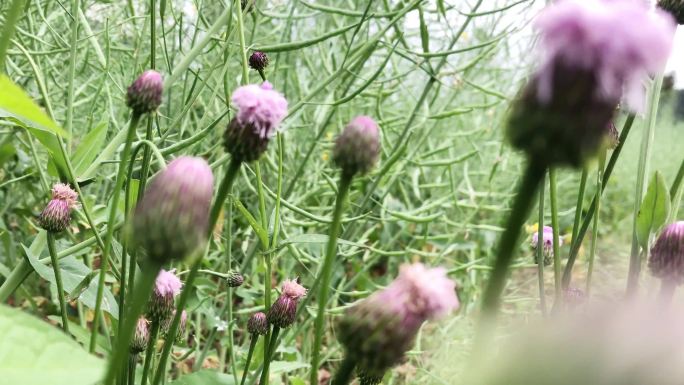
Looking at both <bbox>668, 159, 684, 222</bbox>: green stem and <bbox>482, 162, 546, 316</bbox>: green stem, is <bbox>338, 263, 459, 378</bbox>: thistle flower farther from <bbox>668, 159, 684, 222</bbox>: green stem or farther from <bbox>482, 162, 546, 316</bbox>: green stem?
→ <bbox>668, 159, 684, 222</bbox>: green stem

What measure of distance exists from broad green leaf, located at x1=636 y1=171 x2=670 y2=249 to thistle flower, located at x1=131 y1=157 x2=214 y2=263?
0.38m

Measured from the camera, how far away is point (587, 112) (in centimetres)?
26

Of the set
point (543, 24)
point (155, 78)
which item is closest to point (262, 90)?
point (155, 78)

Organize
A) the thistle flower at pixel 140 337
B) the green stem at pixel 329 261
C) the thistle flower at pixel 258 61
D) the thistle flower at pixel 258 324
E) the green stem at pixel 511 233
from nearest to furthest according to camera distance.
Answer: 1. the green stem at pixel 511 233
2. the green stem at pixel 329 261
3. the thistle flower at pixel 140 337
4. the thistle flower at pixel 258 324
5. the thistle flower at pixel 258 61

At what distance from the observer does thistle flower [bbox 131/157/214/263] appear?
0.34 metres

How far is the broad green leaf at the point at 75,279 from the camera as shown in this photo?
0.63m

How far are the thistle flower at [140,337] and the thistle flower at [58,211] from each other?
0.12 m

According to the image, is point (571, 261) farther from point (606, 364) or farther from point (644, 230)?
point (606, 364)

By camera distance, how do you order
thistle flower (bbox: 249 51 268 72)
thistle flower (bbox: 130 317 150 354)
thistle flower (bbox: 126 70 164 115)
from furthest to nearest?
thistle flower (bbox: 249 51 268 72), thistle flower (bbox: 130 317 150 354), thistle flower (bbox: 126 70 164 115)

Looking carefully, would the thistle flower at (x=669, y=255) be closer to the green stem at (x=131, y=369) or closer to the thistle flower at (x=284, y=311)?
the thistle flower at (x=284, y=311)

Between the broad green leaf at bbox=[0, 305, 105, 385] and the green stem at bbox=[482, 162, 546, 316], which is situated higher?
the green stem at bbox=[482, 162, 546, 316]

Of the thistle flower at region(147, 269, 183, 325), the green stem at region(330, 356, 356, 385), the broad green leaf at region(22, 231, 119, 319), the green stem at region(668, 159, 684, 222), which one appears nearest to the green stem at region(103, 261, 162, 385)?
the green stem at region(330, 356, 356, 385)

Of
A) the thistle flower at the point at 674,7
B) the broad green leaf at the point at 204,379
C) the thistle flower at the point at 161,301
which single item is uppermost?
the thistle flower at the point at 674,7

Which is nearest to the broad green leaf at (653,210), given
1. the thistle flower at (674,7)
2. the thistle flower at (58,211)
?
the thistle flower at (674,7)
